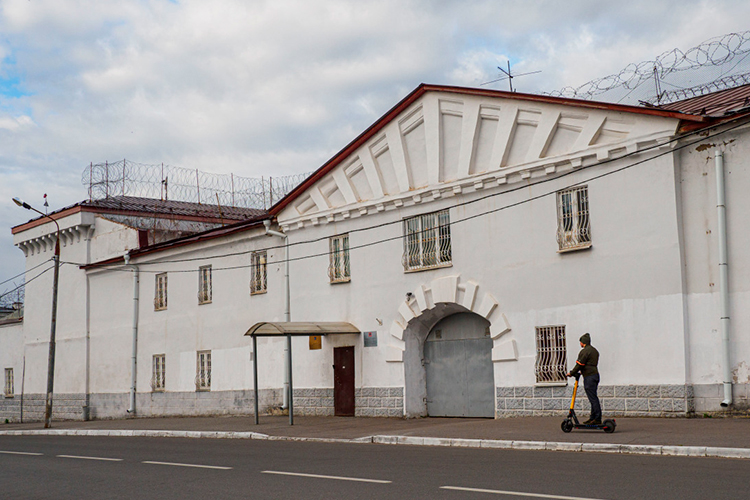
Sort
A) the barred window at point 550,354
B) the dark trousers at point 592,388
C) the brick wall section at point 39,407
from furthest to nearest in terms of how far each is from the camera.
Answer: the brick wall section at point 39,407
the barred window at point 550,354
the dark trousers at point 592,388

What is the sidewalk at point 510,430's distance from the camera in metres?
12.7

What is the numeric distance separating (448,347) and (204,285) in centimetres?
1068

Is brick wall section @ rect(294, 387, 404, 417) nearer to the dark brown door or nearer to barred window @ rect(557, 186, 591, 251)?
the dark brown door

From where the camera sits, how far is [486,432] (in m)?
15.6

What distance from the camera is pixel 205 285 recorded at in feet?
94.0

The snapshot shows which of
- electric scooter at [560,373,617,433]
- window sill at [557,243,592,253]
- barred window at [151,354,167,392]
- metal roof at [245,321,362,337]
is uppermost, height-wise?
window sill at [557,243,592,253]

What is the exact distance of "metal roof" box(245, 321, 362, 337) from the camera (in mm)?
21188

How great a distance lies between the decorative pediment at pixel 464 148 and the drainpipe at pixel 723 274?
1256 mm

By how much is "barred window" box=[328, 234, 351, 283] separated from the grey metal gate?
316cm

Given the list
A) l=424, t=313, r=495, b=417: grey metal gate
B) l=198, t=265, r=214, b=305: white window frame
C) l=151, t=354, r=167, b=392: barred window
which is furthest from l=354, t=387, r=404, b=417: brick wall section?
l=151, t=354, r=167, b=392: barred window

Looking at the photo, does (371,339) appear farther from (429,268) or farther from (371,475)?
(371,475)

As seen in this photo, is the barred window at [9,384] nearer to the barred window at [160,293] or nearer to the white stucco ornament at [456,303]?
the barred window at [160,293]

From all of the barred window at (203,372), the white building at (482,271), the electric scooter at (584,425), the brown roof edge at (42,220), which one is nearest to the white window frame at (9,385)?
the brown roof edge at (42,220)

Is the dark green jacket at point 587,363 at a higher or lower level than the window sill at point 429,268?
lower
